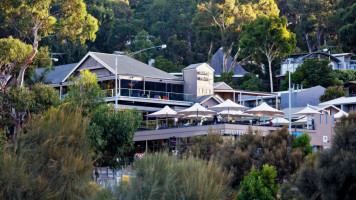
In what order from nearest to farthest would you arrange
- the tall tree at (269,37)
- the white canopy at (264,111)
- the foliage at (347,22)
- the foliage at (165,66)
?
1. the white canopy at (264,111)
2. the tall tree at (269,37)
3. the foliage at (347,22)
4. the foliage at (165,66)

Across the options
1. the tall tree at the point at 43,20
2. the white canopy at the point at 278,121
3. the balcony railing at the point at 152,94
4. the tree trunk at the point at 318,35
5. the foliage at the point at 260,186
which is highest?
the tree trunk at the point at 318,35

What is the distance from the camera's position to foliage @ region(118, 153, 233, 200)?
645 inches

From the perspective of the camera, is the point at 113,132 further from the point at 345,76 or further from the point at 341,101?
the point at 345,76

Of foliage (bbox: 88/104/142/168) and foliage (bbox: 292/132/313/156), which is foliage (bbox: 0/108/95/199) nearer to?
foliage (bbox: 88/104/142/168)

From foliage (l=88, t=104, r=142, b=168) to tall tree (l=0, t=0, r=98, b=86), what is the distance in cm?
827

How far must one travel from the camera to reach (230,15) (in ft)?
284

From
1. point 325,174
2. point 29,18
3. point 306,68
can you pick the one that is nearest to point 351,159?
point 325,174

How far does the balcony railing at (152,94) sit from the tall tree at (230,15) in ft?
81.6

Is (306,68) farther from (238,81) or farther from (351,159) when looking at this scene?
(351,159)

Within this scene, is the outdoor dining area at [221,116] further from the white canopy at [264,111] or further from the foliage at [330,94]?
the foliage at [330,94]

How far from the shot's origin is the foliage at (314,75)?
76.0 metres

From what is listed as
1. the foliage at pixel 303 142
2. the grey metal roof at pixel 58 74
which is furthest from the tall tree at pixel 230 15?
the foliage at pixel 303 142

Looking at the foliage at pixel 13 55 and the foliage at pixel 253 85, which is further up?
the foliage at pixel 253 85

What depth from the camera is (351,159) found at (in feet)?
56.0
